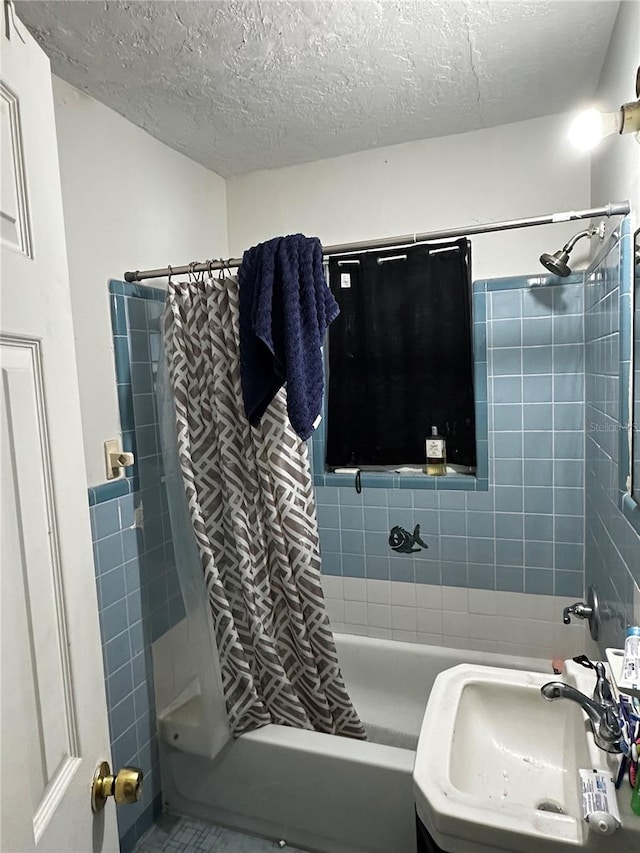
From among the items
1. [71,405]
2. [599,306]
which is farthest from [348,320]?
[71,405]

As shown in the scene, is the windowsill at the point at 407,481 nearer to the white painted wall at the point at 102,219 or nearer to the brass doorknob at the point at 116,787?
the white painted wall at the point at 102,219

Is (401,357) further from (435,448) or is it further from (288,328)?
(288,328)

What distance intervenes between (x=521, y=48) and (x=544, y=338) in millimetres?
980

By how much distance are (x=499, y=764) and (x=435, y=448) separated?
4.00 ft

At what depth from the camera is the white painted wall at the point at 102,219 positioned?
1.62 metres

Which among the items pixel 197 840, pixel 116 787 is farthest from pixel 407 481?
pixel 116 787

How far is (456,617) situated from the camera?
7.42 feet

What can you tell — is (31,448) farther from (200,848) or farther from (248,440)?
(200,848)

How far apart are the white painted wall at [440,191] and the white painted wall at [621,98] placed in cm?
26

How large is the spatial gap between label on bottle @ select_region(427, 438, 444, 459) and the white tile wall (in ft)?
1.95

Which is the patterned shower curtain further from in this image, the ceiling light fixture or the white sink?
the ceiling light fixture

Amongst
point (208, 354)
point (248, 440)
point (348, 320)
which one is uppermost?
point (348, 320)

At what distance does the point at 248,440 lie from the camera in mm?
1737

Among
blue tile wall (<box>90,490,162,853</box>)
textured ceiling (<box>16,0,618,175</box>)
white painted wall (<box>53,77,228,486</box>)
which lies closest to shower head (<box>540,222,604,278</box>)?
textured ceiling (<box>16,0,618,175</box>)
